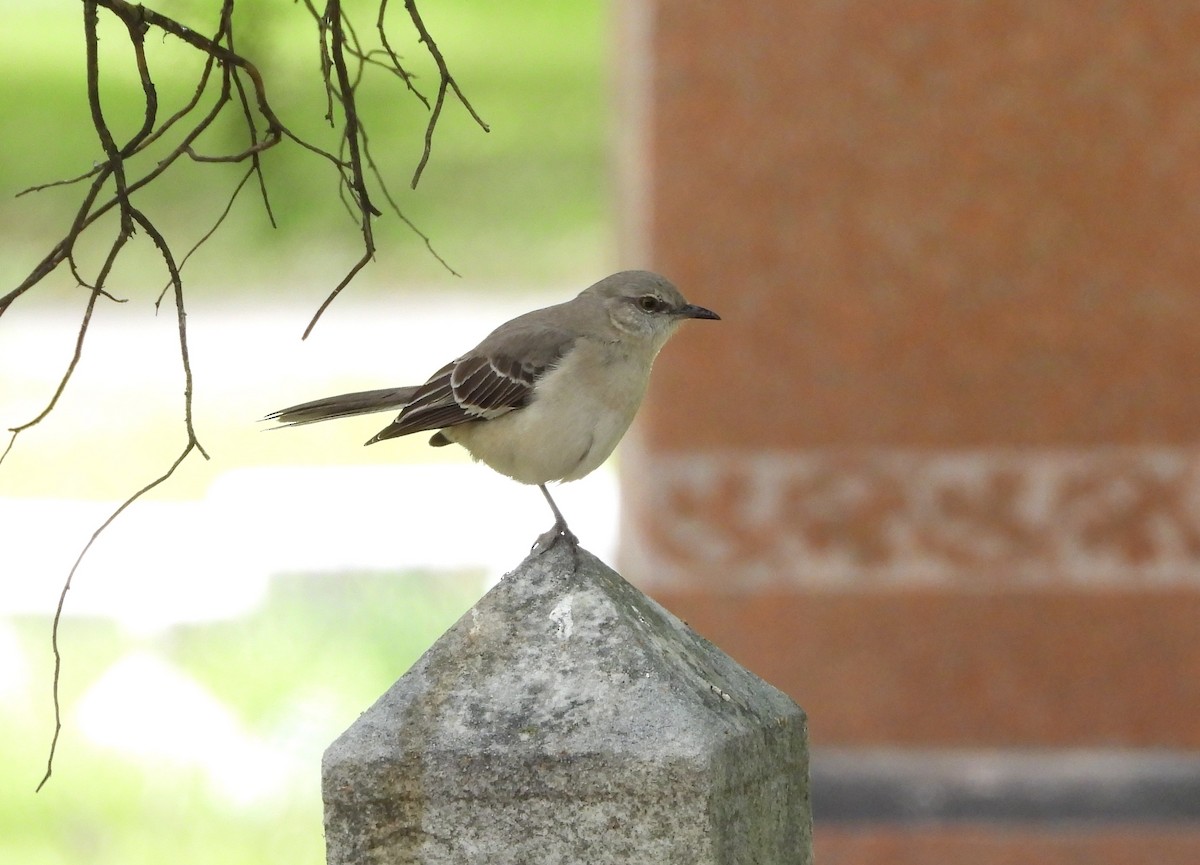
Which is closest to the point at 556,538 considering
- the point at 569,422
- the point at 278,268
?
the point at 569,422

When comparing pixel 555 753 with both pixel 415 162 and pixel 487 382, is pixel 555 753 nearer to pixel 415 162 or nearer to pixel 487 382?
pixel 487 382

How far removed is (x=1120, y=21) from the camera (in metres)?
5.53

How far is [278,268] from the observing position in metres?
17.8

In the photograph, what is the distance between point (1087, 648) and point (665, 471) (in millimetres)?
1634

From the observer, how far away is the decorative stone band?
561 centimetres

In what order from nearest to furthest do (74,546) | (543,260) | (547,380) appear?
(547,380) → (74,546) → (543,260)

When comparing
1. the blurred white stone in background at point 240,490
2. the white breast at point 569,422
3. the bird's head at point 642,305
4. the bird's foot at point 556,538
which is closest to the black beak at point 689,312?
the bird's head at point 642,305

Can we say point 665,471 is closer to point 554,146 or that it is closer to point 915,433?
point 915,433

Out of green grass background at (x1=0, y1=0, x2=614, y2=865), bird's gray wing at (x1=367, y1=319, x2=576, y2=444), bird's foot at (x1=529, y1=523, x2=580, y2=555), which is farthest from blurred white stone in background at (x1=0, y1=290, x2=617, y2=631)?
bird's foot at (x1=529, y1=523, x2=580, y2=555)

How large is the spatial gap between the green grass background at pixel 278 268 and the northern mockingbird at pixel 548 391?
157 inches

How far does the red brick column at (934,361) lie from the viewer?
5.52 metres

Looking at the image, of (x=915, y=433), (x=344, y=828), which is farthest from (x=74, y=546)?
(x=344, y=828)

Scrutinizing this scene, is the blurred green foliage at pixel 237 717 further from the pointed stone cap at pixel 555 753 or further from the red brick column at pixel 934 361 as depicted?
the pointed stone cap at pixel 555 753

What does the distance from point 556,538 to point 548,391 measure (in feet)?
3.62
